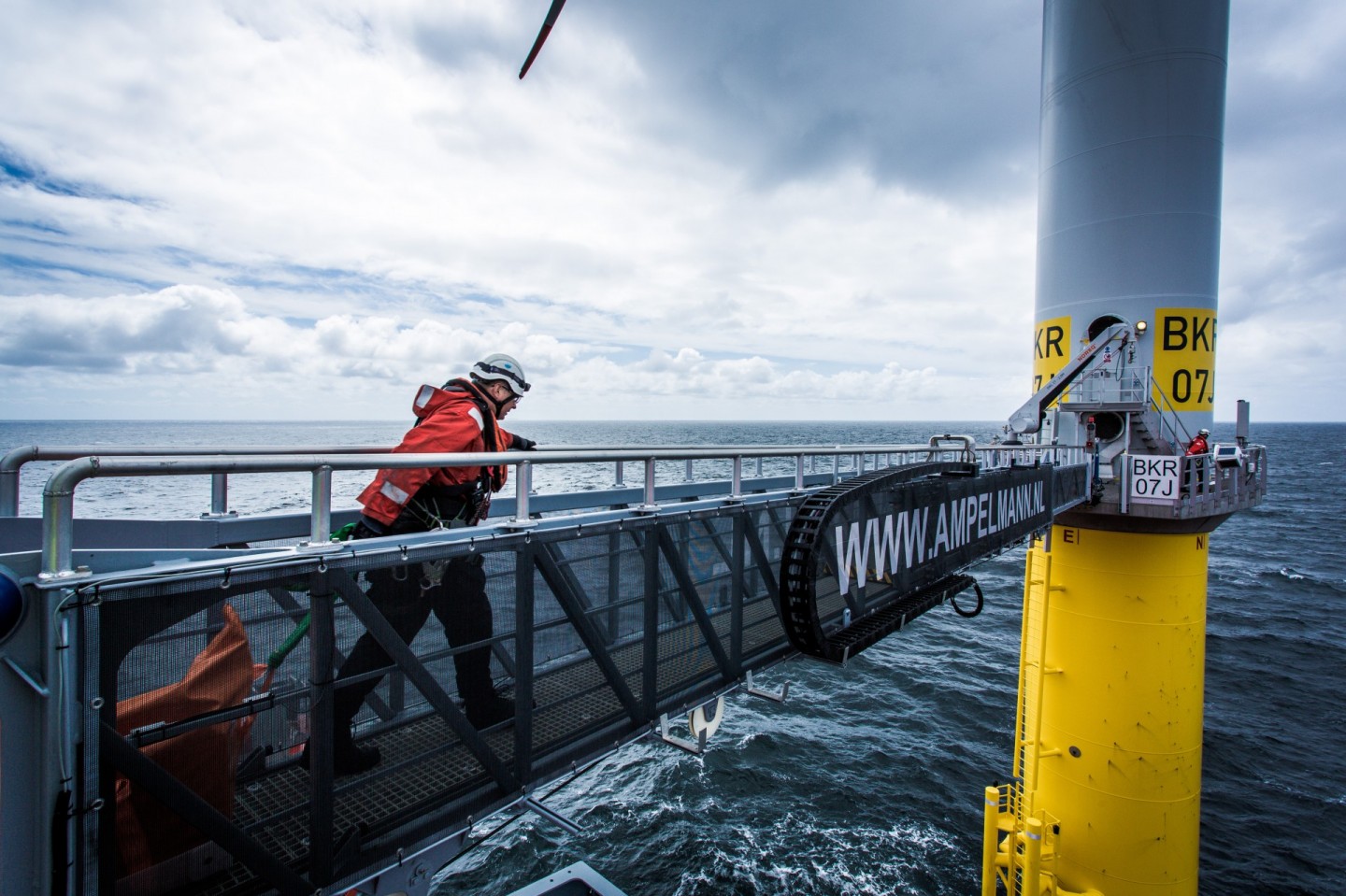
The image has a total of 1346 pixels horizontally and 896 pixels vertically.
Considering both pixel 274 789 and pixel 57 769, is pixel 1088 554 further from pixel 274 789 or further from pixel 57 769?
pixel 57 769

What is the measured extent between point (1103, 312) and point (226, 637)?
48.5 ft

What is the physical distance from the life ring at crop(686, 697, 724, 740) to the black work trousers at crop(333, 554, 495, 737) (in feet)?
7.47

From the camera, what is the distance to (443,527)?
4406mm

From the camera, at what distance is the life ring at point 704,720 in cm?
609

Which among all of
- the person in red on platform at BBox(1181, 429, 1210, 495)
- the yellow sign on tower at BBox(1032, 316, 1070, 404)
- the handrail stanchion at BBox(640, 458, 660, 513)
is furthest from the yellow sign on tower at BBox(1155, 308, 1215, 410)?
the handrail stanchion at BBox(640, 458, 660, 513)

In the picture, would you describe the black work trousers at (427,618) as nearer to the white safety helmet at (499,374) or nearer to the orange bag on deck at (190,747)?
the orange bag on deck at (190,747)

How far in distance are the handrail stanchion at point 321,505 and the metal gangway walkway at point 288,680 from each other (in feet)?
0.04

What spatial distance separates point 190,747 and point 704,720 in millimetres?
4197

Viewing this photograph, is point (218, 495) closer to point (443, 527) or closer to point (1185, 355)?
point (443, 527)

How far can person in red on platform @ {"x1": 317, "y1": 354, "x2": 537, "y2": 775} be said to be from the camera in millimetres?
3750

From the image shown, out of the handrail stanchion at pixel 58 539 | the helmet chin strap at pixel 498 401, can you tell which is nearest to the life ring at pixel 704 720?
the helmet chin strap at pixel 498 401

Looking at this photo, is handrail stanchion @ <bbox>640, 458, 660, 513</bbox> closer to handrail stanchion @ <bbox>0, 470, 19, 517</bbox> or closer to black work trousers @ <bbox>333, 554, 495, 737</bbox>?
black work trousers @ <bbox>333, 554, 495, 737</bbox>

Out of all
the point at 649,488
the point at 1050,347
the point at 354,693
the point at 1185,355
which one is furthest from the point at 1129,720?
the point at 354,693

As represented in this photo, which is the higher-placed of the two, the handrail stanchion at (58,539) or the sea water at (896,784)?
the handrail stanchion at (58,539)
